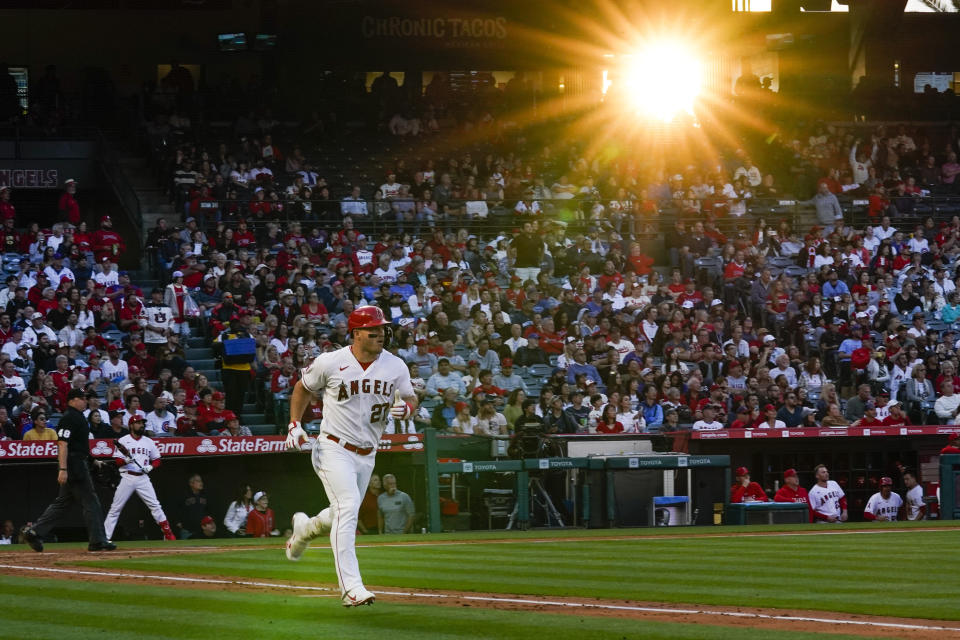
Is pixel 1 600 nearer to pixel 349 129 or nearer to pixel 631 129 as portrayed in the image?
pixel 349 129

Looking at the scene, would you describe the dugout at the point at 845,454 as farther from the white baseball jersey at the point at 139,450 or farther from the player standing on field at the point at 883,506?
the white baseball jersey at the point at 139,450

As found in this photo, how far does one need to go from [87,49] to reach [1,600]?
27739 mm

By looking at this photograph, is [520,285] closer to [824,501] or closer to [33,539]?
[824,501]

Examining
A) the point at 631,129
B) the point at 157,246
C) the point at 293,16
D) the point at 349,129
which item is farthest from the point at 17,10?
the point at 631,129

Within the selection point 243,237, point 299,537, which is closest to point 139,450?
point 243,237

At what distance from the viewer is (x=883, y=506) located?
72.3 ft

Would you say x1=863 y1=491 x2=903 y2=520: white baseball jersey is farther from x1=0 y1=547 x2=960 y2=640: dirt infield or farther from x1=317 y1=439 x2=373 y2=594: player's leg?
x1=317 y1=439 x2=373 y2=594: player's leg

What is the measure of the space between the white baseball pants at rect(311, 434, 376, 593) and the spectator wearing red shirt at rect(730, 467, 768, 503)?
12.9 meters

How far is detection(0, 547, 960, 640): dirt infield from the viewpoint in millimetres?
7959

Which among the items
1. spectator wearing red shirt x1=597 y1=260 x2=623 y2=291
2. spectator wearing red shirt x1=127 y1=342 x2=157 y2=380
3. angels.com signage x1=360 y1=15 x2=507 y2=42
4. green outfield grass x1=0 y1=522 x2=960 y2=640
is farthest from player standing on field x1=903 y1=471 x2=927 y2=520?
angels.com signage x1=360 y1=15 x2=507 y2=42

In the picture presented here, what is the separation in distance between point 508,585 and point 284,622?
288 centimetres

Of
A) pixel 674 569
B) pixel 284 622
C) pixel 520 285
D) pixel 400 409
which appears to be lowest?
pixel 674 569

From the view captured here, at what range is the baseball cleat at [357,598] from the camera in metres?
8.53

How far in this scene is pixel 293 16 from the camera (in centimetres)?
3534
